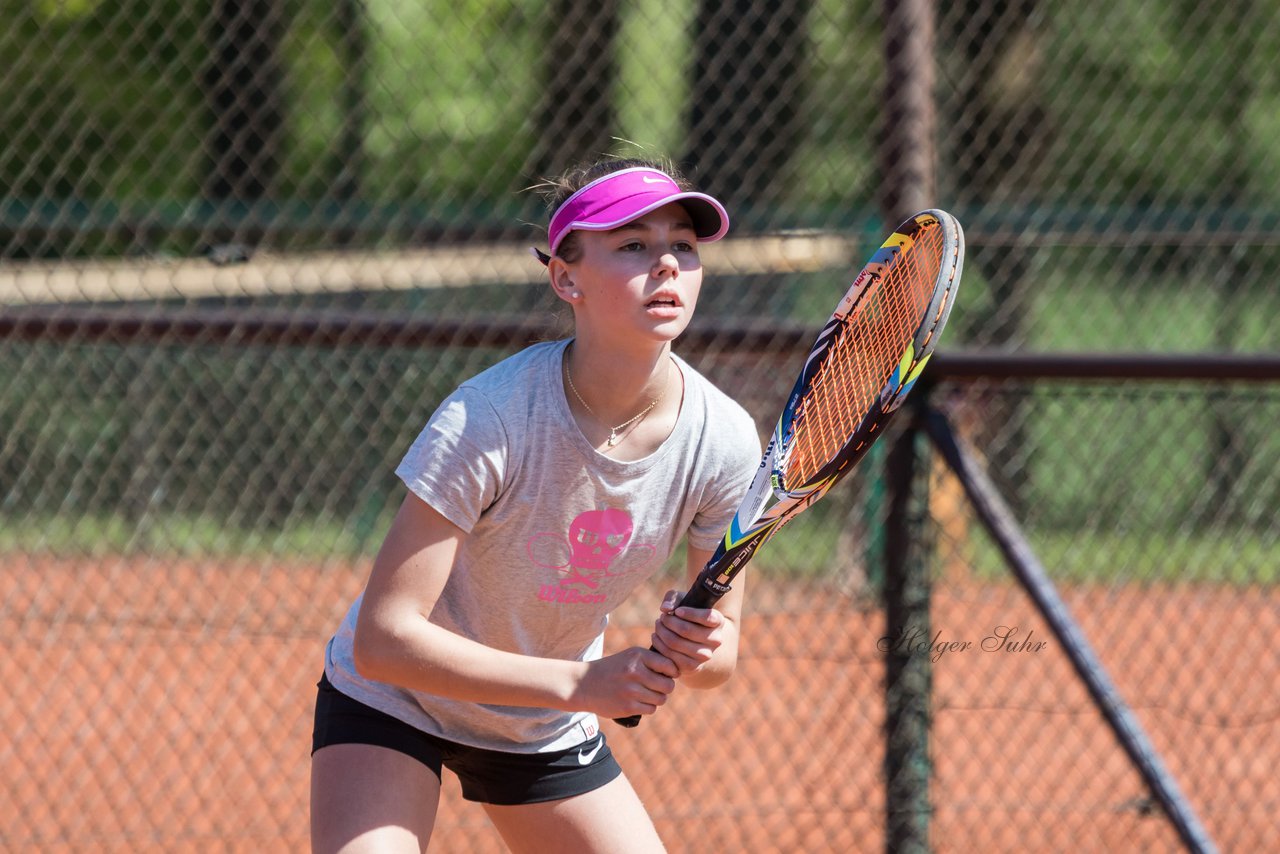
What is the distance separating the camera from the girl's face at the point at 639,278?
2.15 m

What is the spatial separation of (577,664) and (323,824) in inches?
18.1

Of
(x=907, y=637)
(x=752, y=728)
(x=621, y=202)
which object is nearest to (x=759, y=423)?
(x=752, y=728)

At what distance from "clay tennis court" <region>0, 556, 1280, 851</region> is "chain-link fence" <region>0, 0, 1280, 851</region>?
3cm

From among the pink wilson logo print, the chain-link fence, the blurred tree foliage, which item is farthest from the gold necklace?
the blurred tree foliage

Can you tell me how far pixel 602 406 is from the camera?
2.26 meters

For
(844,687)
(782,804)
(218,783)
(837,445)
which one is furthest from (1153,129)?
(837,445)

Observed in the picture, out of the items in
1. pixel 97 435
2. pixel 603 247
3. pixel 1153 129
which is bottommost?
pixel 603 247

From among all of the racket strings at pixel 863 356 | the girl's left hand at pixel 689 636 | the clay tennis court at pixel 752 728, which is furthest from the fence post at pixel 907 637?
the girl's left hand at pixel 689 636

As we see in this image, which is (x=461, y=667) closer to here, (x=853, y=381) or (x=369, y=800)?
(x=369, y=800)

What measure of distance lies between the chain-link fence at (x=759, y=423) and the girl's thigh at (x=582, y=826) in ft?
4.47

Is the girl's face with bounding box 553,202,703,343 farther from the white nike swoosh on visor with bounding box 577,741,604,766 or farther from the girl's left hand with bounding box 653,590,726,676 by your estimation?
the white nike swoosh on visor with bounding box 577,741,604,766

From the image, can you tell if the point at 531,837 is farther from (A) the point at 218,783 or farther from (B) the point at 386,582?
(A) the point at 218,783

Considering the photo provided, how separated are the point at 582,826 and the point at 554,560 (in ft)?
1.51

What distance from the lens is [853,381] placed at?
235 cm
